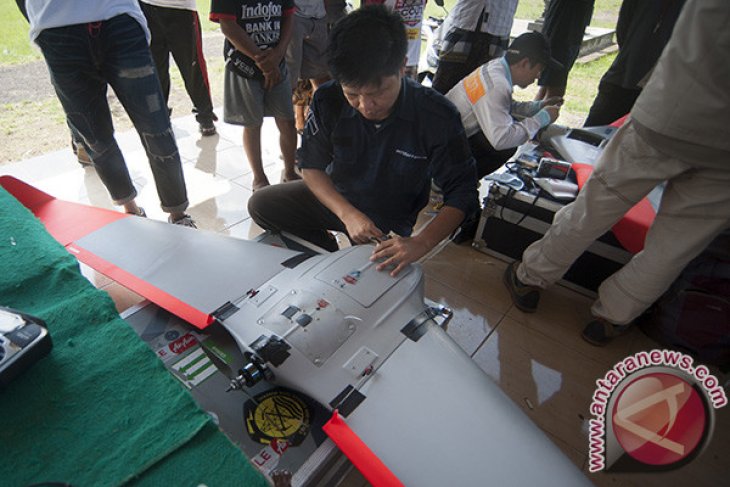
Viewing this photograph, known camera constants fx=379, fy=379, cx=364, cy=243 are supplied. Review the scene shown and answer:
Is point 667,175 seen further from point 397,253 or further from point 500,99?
point 397,253

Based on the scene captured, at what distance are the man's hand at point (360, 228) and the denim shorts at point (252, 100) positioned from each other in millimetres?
1312

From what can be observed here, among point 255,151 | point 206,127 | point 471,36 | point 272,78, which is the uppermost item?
point 471,36

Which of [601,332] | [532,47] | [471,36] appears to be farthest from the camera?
[471,36]

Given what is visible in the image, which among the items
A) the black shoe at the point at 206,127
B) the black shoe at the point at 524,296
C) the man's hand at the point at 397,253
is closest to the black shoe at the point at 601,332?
the black shoe at the point at 524,296

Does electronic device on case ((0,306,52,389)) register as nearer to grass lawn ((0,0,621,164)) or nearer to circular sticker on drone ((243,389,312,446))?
circular sticker on drone ((243,389,312,446))

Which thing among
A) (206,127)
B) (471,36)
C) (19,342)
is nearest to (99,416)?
(19,342)

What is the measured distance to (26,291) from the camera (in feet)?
2.41

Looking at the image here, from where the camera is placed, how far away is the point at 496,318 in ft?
6.36

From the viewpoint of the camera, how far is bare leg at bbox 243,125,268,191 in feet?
7.98

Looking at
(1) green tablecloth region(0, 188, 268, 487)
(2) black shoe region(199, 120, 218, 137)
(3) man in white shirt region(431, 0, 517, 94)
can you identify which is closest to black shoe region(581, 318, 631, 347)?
(1) green tablecloth region(0, 188, 268, 487)

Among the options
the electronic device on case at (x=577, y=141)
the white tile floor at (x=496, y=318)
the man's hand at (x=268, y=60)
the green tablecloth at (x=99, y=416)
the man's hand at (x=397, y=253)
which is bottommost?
the white tile floor at (x=496, y=318)

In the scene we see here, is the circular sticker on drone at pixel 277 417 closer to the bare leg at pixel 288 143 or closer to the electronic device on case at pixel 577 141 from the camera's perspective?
the bare leg at pixel 288 143

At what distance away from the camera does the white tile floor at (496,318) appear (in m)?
1.48

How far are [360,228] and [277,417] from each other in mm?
679
